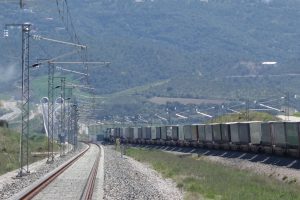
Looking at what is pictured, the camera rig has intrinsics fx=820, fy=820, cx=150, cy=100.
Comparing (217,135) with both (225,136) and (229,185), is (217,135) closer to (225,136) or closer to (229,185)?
(225,136)

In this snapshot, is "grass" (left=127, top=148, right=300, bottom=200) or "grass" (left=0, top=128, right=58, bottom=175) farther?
"grass" (left=0, top=128, right=58, bottom=175)

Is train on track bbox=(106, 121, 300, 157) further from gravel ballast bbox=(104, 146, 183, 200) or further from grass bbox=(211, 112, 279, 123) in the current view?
gravel ballast bbox=(104, 146, 183, 200)

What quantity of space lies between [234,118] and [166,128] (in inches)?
428

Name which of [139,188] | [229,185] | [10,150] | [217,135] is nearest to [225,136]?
[217,135]

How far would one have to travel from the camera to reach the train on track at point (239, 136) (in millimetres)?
55344

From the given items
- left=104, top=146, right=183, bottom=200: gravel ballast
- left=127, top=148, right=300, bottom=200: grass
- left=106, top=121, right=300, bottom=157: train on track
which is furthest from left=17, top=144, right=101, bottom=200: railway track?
left=106, top=121, right=300, bottom=157: train on track

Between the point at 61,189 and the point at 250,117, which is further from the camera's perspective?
the point at 250,117

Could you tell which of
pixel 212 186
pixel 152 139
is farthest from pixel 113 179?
pixel 152 139

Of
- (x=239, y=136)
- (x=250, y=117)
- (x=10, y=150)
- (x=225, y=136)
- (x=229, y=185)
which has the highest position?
(x=250, y=117)

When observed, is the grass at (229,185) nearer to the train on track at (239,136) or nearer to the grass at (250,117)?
the train on track at (239,136)

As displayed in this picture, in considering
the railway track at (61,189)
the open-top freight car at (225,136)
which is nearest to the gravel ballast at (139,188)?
the railway track at (61,189)

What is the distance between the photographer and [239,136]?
72.6m

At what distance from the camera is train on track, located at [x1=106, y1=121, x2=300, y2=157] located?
55344mm

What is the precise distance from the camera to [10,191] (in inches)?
1527
